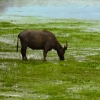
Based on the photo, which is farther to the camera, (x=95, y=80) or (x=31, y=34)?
(x=31, y=34)

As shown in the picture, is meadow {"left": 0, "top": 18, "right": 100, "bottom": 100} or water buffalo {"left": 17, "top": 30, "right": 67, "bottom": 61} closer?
meadow {"left": 0, "top": 18, "right": 100, "bottom": 100}

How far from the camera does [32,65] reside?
25.9 meters

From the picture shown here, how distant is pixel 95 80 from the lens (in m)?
22.2

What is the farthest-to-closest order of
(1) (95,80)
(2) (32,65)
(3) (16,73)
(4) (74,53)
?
(4) (74,53), (2) (32,65), (3) (16,73), (1) (95,80)

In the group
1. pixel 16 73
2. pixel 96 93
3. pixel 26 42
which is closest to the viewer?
pixel 96 93

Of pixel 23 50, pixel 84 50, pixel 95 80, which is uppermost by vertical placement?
pixel 95 80

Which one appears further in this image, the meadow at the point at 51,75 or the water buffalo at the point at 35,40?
the water buffalo at the point at 35,40

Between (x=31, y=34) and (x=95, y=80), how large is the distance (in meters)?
7.23

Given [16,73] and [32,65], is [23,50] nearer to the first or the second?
[32,65]

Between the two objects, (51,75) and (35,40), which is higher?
(51,75)

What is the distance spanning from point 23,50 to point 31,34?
3.79 ft

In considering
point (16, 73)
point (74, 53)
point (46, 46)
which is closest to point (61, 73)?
point (16, 73)

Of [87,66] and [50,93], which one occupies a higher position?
[50,93]

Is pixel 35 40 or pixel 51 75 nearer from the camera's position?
pixel 51 75
